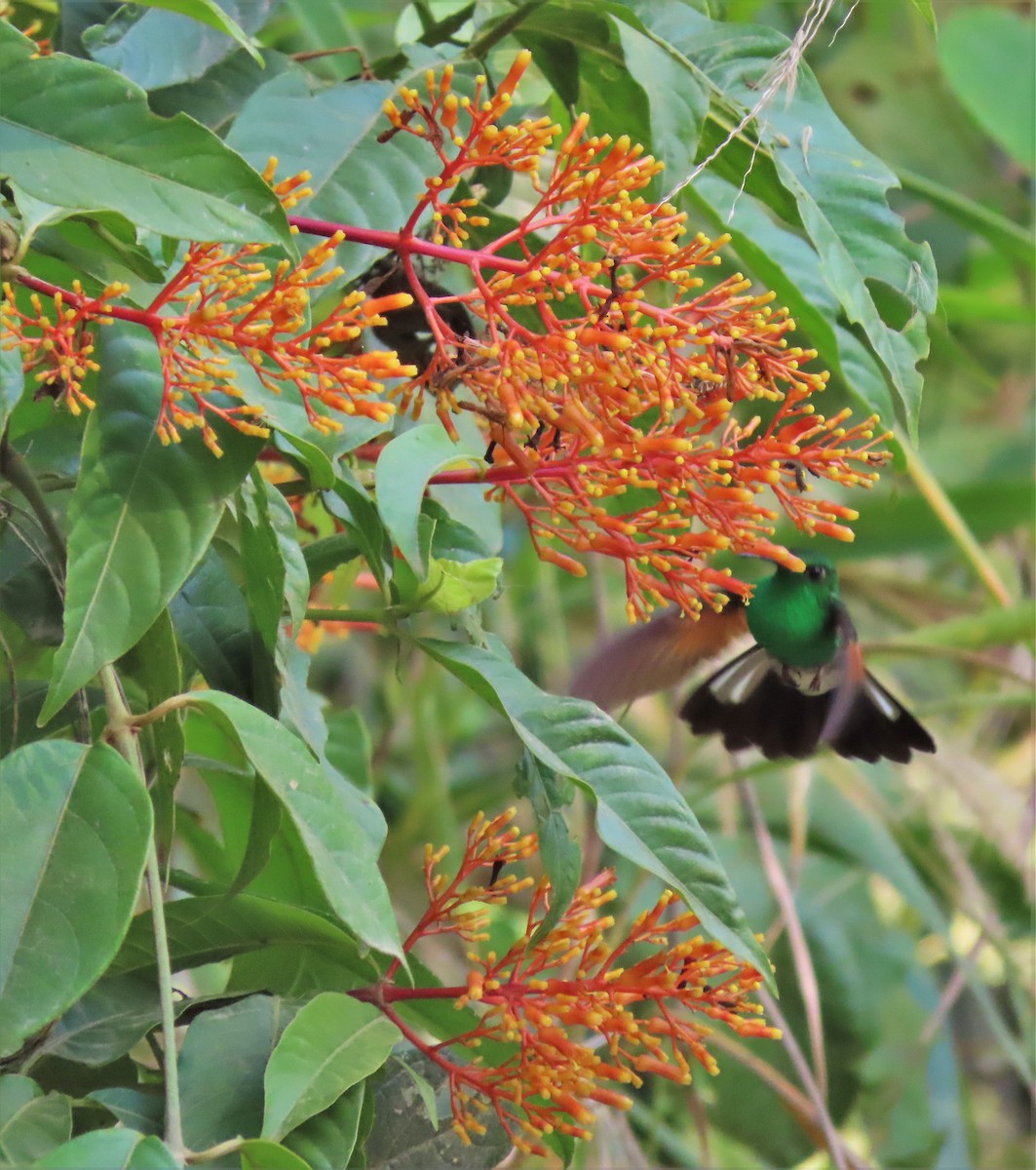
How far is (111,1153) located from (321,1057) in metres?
0.13

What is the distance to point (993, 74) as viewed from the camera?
7.25ft

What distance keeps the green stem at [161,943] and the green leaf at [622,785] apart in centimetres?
17

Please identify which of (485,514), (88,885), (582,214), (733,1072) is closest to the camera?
(88,885)

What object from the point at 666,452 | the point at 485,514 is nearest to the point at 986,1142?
the point at 485,514

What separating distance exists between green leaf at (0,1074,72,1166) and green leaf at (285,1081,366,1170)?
113 millimetres

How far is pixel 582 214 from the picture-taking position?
0.71 m

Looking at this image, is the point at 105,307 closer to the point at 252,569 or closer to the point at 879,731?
the point at 252,569

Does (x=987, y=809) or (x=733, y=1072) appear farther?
(x=733, y=1072)

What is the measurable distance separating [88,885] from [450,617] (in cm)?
25

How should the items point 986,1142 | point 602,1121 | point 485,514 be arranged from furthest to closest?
point 986,1142 → point 602,1121 → point 485,514

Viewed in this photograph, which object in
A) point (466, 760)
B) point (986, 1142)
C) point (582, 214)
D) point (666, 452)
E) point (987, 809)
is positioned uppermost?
point (582, 214)

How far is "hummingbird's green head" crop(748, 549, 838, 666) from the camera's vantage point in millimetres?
1358

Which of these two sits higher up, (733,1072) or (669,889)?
(669,889)

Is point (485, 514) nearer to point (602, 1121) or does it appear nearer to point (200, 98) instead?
point (200, 98)
